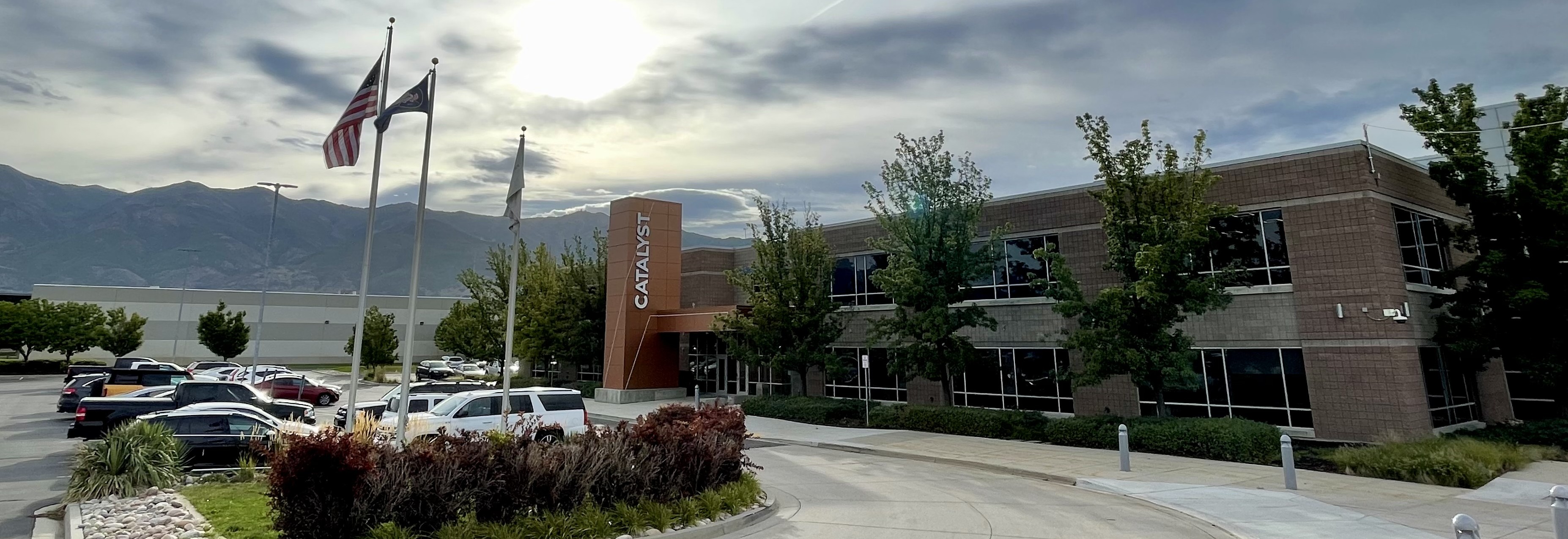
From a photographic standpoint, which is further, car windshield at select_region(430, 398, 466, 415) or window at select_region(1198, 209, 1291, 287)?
window at select_region(1198, 209, 1291, 287)

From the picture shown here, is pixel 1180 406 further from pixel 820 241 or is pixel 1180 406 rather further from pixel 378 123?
pixel 378 123

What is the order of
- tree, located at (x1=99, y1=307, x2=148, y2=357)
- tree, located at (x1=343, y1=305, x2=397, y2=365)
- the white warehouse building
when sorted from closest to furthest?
tree, located at (x1=343, y1=305, x2=397, y2=365) < tree, located at (x1=99, y1=307, x2=148, y2=357) < the white warehouse building

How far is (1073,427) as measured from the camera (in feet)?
62.9

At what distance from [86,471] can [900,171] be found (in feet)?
68.7

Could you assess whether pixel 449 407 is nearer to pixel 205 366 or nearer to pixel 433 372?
pixel 205 366

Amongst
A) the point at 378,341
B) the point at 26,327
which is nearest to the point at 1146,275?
the point at 378,341

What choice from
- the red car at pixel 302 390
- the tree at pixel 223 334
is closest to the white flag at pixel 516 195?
the red car at pixel 302 390

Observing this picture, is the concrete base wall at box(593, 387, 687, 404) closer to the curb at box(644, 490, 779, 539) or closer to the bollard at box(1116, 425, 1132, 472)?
the bollard at box(1116, 425, 1132, 472)

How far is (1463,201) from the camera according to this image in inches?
759

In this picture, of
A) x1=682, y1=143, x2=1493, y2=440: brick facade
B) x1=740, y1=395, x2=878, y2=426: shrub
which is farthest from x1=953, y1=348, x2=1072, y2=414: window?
x1=740, y1=395, x2=878, y2=426: shrub

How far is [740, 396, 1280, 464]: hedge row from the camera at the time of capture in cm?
1648

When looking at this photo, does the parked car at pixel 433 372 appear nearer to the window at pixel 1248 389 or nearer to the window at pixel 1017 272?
the window at pixel 1017 272

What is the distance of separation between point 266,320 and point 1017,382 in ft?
248

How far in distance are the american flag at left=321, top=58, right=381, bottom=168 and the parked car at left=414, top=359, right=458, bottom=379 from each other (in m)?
44.1
